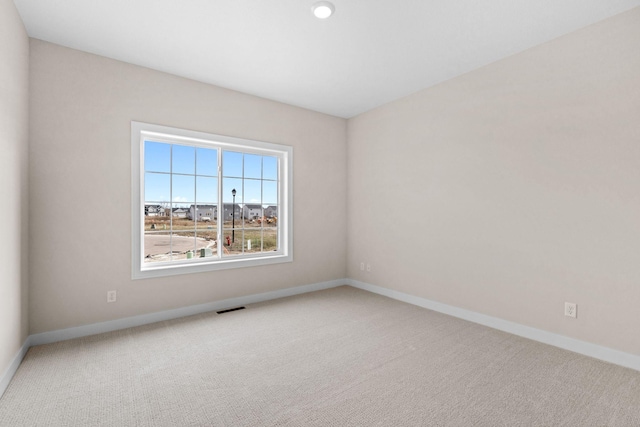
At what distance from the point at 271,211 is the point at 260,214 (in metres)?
0.18

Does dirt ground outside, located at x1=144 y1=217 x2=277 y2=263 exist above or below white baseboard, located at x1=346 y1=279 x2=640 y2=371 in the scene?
above

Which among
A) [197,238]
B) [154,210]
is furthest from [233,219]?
[154,210]

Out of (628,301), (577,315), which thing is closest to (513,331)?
(577,315)

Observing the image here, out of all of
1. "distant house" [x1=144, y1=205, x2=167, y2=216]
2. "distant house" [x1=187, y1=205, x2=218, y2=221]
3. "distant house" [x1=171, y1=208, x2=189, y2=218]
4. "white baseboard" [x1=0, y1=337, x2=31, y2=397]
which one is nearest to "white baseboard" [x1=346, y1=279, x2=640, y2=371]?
"distant house" [x1=187, y1=205, x2=218, y2=221]

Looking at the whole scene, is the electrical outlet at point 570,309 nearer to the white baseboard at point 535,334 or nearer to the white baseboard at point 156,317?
the white baseboard at point 535,334

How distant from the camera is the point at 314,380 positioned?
215cm

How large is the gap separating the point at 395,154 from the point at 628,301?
2.73m

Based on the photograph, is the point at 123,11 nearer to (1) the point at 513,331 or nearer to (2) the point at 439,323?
(2) the point at 439,323

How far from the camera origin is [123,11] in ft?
7.73

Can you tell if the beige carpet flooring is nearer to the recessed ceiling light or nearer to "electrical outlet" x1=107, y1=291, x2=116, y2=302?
"electrical outlet" x1=107, y1=291, x2=116, y2=302

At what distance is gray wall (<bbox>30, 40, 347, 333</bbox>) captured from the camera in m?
2.72

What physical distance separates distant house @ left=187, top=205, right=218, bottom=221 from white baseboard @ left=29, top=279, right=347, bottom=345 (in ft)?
3.42

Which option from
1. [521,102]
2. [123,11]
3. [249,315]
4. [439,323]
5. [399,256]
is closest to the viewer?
[123,11]

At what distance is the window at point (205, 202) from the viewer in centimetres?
334
